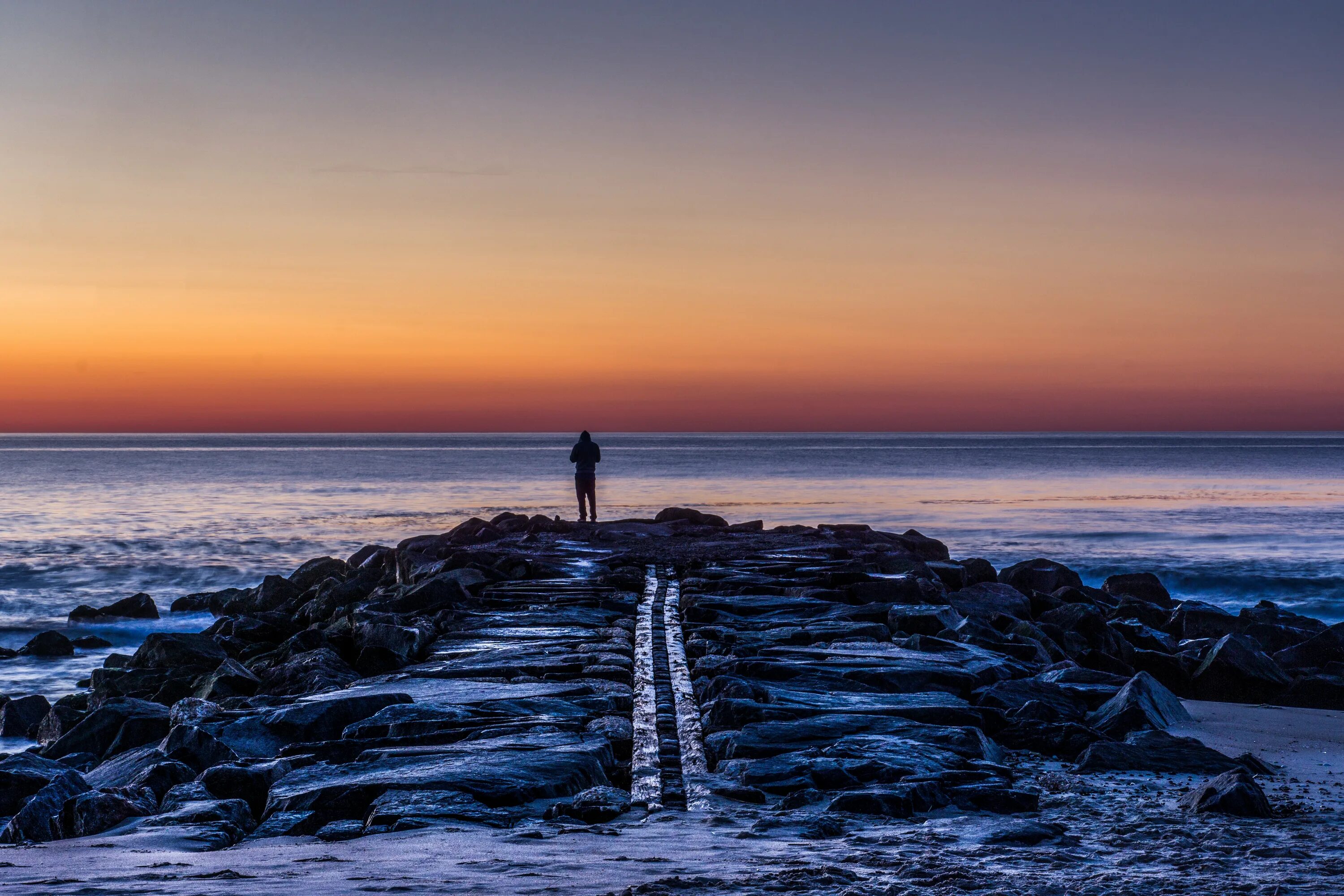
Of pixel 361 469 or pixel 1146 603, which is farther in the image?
pixel 361 469

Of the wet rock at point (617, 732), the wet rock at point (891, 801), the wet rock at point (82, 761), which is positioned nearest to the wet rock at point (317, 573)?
the wet rock at point (82, 761)

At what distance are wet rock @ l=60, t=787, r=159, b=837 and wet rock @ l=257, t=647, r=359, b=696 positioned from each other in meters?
2.41

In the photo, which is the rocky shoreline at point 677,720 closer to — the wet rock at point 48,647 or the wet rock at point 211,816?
the wet rock at point 211,816

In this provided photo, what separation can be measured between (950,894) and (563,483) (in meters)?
56.2

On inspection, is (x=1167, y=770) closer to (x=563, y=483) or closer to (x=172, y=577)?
(x=172, y=577)

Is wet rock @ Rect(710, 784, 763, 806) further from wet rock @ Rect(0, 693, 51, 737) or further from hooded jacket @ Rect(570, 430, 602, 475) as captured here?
hooded jacket @ Rect(570, 430, 602, 475)

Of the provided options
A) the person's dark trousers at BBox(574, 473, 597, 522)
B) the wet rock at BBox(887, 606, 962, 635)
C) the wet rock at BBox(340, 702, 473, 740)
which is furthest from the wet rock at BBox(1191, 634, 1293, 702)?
the person's dark trousers at BBox(574, 473, 597, 522)

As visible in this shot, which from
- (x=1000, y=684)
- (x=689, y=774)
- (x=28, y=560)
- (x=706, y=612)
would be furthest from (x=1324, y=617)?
(x=28, y=560)

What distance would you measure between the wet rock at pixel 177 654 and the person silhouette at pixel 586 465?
9840 mm

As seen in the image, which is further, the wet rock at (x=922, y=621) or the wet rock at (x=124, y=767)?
the wet rock at (x=922, y=621)

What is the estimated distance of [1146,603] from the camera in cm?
1472

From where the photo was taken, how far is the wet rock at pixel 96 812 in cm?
468

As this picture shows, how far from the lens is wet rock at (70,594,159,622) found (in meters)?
17.7

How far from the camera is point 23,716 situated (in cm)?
1002
